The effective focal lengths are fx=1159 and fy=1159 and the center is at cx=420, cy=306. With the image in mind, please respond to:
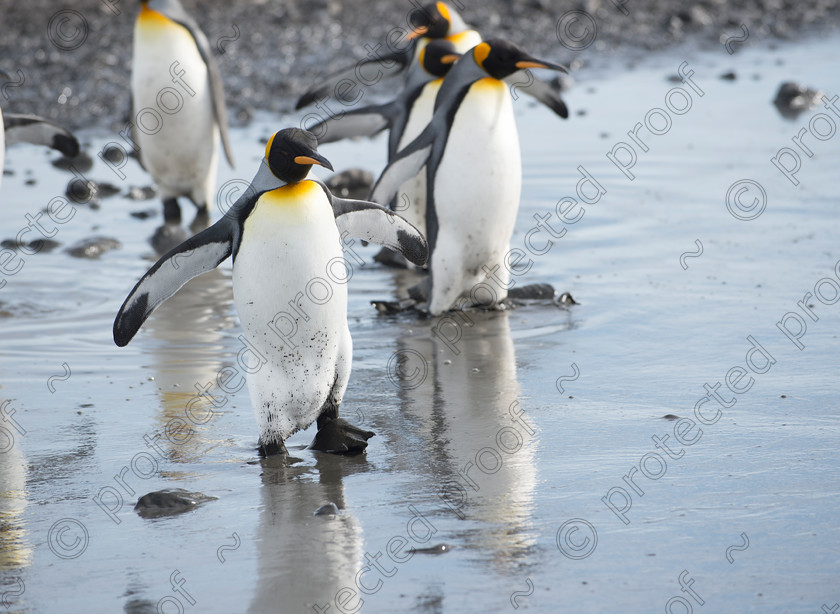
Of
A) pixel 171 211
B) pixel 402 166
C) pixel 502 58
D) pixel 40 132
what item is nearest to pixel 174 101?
pixel 171 211

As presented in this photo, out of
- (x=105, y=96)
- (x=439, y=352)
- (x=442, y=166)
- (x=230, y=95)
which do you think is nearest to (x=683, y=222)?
(x=442, y=166)

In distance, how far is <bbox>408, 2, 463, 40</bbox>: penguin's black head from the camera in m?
6.30

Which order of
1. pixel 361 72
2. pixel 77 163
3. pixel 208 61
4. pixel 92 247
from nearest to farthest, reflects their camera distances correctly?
pixel 92 247 < pixel 361 72 < pixel 208 61 < pixel 77 163

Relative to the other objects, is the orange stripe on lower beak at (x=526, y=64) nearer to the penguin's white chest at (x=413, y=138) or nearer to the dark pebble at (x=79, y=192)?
the penguin's white chest at (x=413, y=138)

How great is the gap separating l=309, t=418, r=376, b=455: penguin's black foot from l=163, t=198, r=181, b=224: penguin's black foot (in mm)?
3975

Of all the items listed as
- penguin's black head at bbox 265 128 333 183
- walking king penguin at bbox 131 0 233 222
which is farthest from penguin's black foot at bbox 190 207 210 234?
penguin's black head at bbox 265 128 333 183

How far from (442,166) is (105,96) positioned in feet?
22.1

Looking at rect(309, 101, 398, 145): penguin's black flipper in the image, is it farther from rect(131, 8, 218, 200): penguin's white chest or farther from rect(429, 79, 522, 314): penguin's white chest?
rect(131, 8, 218, 200): penguin's white chest

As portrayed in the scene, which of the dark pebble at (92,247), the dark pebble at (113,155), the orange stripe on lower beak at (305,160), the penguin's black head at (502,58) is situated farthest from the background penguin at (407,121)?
the dark pebble at (113,155)

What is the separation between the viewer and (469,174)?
5.30 metres

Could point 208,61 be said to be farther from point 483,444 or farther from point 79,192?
point 483,444

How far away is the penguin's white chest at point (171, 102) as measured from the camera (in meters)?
7.32

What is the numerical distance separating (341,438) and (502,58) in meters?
2.18

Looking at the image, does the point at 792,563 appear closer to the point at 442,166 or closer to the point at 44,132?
the point at 442,166
